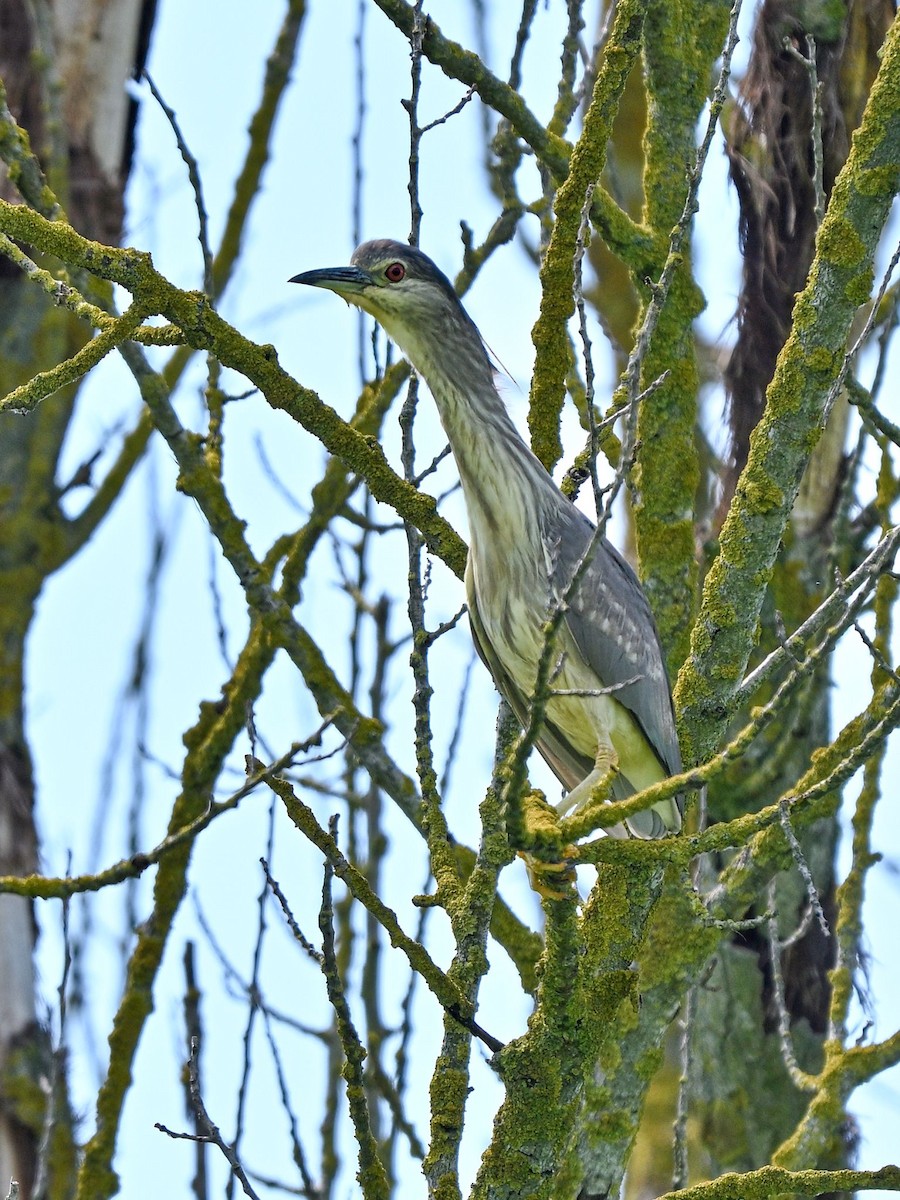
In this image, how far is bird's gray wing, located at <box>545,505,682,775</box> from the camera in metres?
4.16

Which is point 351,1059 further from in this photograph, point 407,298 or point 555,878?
point 407,298

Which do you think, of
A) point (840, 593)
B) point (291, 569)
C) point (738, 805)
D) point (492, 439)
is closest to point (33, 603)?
point (291, 569)

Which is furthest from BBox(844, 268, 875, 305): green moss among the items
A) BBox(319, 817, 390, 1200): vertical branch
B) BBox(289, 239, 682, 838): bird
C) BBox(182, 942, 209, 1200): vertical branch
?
BBox(182, 942, 209, 1200): vertical branch

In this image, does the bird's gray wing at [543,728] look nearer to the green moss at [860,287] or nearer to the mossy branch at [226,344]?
the mossy branch at [226,344]

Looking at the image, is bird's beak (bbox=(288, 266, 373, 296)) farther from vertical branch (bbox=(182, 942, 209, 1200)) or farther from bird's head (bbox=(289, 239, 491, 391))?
vertical branch (bbox=(182, 942, 209, 1200))

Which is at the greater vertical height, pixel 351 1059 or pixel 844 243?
pixel 844 243

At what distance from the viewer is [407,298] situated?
4.14 m

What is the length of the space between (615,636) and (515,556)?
16.1 inches

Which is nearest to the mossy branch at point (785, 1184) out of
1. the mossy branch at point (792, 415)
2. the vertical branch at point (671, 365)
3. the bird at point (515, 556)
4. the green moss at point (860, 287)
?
the mossy branch at point (792, 415)

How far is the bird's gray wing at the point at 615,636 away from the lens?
4160mm

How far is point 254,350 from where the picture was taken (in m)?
3.03

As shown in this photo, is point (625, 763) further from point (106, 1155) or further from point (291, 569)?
point (106, 1155)

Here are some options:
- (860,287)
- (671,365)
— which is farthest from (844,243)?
(671,365)

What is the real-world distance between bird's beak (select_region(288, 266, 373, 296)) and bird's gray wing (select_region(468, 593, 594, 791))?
87 cm
